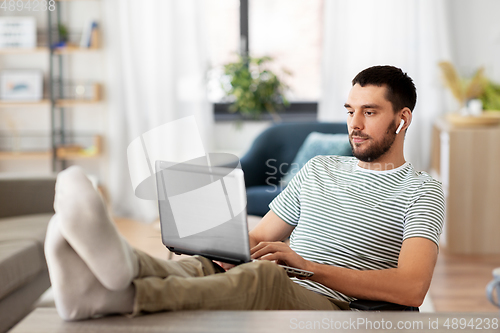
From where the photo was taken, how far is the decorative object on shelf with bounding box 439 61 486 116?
121 inches

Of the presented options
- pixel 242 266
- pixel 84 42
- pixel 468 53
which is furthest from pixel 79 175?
pixel 468 53

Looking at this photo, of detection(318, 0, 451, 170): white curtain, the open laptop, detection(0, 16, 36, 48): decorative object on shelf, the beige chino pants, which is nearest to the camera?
the beige chino pants

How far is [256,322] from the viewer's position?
0.88m

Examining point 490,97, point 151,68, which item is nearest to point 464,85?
point 490,97

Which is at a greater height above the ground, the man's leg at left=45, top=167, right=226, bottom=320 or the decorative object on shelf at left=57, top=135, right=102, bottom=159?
the man's leg at left=45, top=167, right=226, bottom=320

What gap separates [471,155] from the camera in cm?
292

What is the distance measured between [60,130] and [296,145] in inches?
83.5

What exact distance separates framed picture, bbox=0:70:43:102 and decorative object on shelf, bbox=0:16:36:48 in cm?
20

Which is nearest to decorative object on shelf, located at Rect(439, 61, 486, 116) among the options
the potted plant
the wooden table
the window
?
the potted plant

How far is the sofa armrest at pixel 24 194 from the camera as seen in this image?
231cm

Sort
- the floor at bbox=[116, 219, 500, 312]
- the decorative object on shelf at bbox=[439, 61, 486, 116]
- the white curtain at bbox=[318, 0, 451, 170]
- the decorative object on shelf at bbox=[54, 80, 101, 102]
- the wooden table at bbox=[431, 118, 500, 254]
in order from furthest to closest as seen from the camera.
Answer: the decorative object on shelf at bbox=[54, 80, 101, 102], the white curtain at bbox=[318, 0, 451, 170], the decorative object on shelf at bbox=[439, 61, 486, 116], the wooden table at bbox=[431, 118, 500, 254], the floor at bbox=[116, 219, 500, 312]

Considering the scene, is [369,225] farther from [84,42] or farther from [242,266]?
[84,42]

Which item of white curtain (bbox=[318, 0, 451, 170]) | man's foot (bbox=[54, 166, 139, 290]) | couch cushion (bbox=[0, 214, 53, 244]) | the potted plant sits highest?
white curtain (bbox=[318, 0, 451, 170])

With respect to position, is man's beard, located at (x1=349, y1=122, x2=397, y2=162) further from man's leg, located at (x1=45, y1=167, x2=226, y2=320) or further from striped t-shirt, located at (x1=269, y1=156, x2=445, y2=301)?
man's leg, located at (x1=45, y1=167, x2=226, y2=320)
